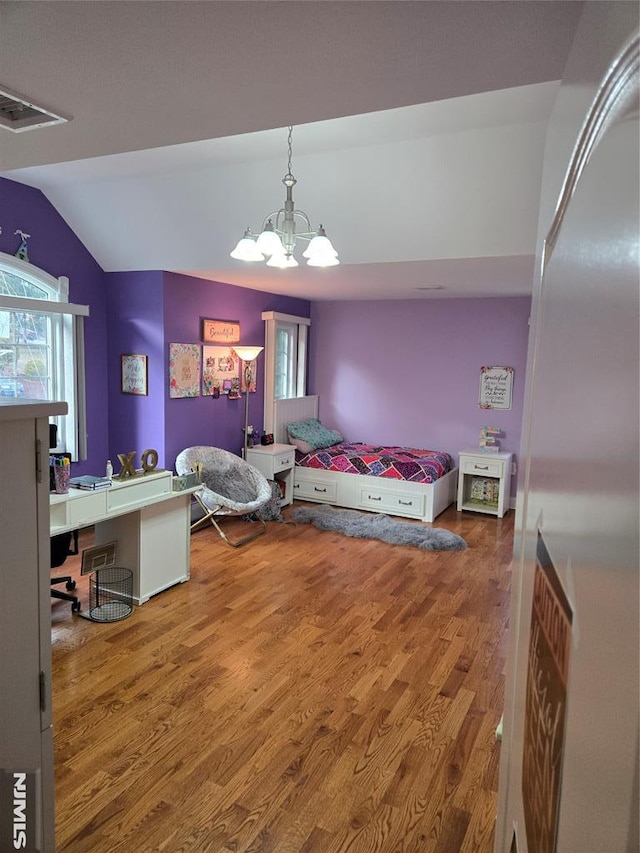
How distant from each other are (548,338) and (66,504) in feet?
9.56

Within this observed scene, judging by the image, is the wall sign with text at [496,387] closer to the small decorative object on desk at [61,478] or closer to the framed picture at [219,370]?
the framed picture at [219,370]

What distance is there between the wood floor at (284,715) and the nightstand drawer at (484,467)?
1718mm

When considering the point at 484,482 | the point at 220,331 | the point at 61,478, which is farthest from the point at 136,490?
A: the point at 484,482

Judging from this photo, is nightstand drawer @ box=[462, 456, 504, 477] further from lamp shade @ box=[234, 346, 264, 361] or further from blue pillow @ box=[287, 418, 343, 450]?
lamp shade @ box=[234, 346, 264, 361]

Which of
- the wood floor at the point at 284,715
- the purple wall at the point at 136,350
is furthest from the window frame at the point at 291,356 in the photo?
the wood floor at the point at 284,715

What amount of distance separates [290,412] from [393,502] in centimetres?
162

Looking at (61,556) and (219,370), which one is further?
(219,370)

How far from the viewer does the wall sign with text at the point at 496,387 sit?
6096 mm

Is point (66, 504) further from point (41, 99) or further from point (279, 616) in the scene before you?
point (41, 99)

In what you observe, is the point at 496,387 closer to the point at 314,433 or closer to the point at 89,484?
the point at 314,433

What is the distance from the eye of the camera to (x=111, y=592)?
12.2ft

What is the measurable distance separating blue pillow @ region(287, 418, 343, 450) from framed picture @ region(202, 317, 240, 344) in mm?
1253

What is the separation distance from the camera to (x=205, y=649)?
10.5ft

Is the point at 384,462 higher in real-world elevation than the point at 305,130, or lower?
lower
